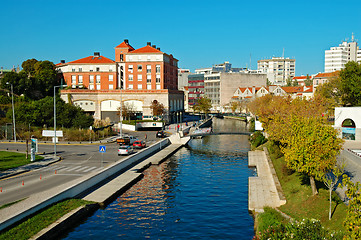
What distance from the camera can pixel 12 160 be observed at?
4275 centimetres

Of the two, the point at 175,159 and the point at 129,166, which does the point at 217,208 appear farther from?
the point at 175,159

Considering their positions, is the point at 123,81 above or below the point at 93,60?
below

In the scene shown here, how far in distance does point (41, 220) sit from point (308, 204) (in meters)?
18.1

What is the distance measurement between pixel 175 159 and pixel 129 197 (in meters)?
22.4

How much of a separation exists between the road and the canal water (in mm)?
5798

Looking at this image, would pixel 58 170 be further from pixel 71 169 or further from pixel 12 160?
pixel 12 160

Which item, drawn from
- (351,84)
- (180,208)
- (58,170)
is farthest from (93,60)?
(180,208)

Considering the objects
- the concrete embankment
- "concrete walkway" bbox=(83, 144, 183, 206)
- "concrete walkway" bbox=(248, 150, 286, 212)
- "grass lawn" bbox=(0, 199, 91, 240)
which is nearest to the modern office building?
"concrete walkway" bbox=(83, 144, 183, 206)

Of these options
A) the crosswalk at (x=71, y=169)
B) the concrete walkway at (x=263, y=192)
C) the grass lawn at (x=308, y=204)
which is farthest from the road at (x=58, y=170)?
the grass lawn at (x=308, y=204)

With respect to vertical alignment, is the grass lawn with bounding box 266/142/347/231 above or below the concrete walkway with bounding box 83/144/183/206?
above

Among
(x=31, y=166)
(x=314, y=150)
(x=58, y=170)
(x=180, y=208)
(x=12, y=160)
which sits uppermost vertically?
(x=314, y=150)

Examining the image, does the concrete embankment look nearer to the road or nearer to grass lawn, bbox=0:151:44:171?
the road

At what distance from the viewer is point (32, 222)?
22.9 m

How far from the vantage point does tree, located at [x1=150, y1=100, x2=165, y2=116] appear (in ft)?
309
